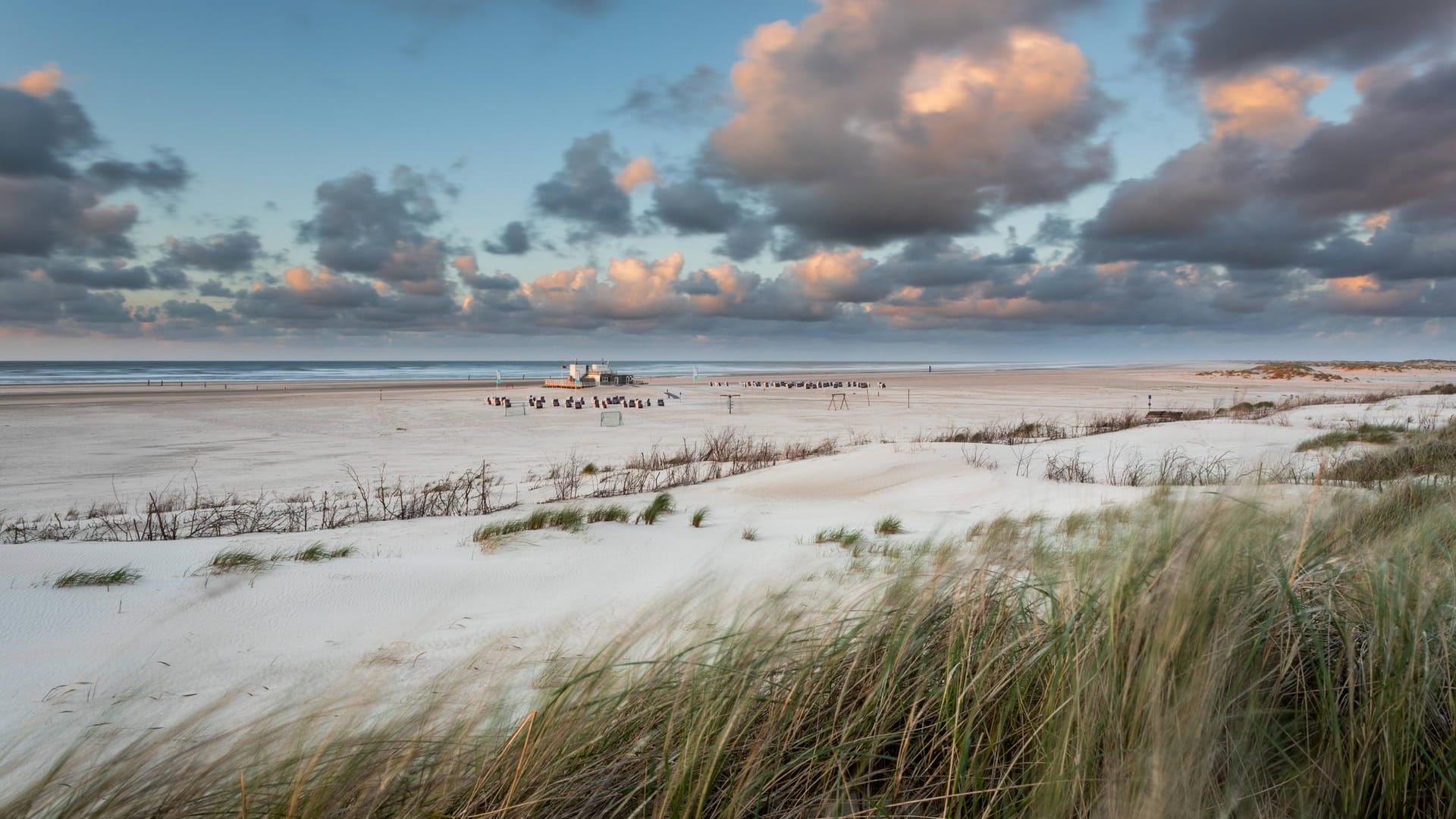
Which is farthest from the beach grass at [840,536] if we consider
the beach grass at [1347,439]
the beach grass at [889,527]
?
the beach grass at [1347,439]

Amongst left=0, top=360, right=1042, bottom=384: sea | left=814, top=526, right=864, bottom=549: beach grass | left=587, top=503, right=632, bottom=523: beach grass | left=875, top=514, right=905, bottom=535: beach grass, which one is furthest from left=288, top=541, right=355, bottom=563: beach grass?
left=0, top=360, right=1042, bottom=384: sea

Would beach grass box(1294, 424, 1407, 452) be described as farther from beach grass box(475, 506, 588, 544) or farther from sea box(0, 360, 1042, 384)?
sea box(0, 360, 1042, 384)

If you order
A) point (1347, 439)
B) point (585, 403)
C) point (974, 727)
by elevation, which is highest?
point (974, 727)

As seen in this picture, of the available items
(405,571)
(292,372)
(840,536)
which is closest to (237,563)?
(405,571)

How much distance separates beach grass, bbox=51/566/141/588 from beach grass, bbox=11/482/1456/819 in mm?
2507

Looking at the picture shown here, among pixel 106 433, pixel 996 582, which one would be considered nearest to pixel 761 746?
pixel 996 582

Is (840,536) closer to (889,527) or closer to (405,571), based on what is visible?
(889,527)

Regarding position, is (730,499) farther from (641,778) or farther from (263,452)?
(263,452)

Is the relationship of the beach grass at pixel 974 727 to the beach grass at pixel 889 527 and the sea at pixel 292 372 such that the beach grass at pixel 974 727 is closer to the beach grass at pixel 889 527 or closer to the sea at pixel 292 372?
the beach grass at pixel 889 527

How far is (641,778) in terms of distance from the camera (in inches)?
64.5

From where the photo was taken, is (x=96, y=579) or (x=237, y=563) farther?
(x=237, y=563)

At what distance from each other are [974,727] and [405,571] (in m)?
3.68

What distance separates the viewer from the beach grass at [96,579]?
11.9ft

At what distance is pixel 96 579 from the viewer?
3719 mm
